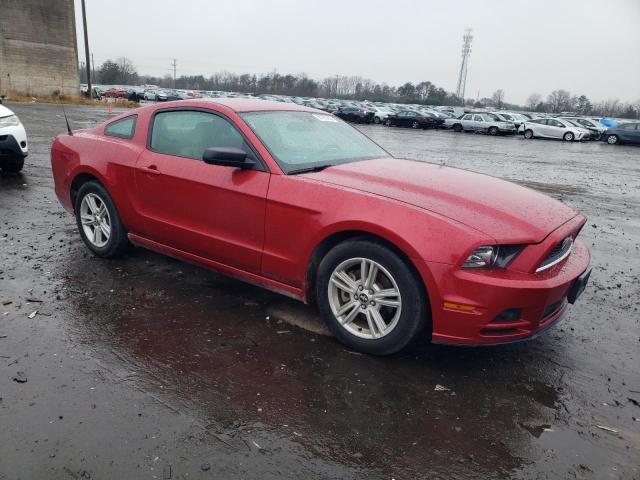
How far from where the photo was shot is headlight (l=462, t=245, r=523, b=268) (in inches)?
117

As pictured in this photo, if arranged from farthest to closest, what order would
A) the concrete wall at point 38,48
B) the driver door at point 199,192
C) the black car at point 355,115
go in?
1. the concrete wall at point 38,48
2. the black car at point 355,115
3. the driver door at point 199,192

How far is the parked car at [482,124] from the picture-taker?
3350cm

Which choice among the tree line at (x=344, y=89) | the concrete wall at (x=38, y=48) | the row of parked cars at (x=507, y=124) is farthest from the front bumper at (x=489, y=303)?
the tree line at (x=344, y=89)

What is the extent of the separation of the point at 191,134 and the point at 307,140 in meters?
0.98

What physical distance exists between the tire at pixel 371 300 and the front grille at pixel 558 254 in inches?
30.8

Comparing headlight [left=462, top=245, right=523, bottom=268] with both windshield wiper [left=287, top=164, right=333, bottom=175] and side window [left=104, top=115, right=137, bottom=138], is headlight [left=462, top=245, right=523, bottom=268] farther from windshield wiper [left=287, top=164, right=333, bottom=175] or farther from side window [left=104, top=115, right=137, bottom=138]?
side window [left=104, top=115, right=137, bottom=138]

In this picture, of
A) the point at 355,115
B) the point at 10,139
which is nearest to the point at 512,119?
the point at 355,115

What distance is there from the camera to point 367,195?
3287 mm

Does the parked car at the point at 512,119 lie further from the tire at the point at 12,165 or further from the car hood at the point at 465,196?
the car hood at the point at 465,196

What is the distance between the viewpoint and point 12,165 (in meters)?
9.06

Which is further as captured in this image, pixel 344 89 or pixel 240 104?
pixel 344 89

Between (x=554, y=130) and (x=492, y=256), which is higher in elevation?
(x=492, y=256)

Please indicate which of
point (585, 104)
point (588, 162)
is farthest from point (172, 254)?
point (585, 104)

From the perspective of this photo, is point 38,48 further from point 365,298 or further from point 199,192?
point 365,298
